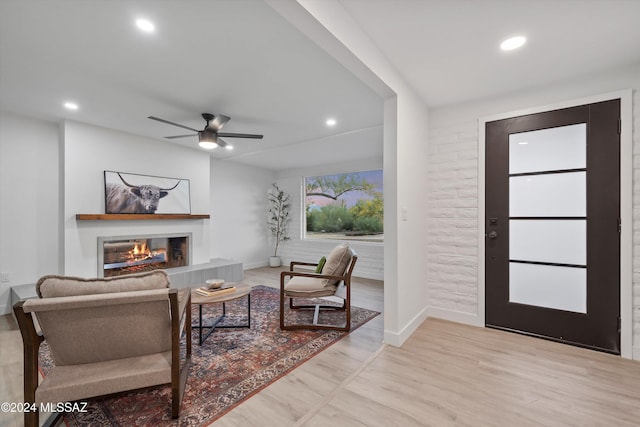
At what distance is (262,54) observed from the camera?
2232mm

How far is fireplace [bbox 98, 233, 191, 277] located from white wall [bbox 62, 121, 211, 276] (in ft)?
0.29

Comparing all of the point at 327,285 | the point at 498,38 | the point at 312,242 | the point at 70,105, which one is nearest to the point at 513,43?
the point at 498,38

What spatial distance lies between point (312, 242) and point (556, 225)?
4.65 meters

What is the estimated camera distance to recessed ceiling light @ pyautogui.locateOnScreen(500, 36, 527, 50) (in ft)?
6.64

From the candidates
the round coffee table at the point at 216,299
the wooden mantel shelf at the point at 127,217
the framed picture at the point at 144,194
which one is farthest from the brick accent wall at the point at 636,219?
the framed picture at the point at 144,194

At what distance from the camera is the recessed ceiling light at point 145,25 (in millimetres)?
1859

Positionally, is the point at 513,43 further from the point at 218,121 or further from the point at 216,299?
the point at 216,299

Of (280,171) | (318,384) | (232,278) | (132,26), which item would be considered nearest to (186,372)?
(318,384)

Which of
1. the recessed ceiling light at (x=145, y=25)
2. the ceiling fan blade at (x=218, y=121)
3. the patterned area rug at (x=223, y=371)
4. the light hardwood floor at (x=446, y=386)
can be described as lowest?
the patterned area rug at (x=223, y=371)

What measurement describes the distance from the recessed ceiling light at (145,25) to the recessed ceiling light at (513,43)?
2.50 metres

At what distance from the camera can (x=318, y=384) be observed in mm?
2027

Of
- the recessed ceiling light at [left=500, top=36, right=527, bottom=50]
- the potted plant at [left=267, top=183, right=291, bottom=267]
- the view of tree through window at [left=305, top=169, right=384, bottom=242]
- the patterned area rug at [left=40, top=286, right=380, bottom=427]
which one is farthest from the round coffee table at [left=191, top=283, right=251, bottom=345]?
the potted plant at [left=267, top=183, right=291, bottom=267]

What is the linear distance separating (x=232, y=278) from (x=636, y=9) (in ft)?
18.0

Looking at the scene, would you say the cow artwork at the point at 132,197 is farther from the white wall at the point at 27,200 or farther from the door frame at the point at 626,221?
the door frame at the point at 626,221
